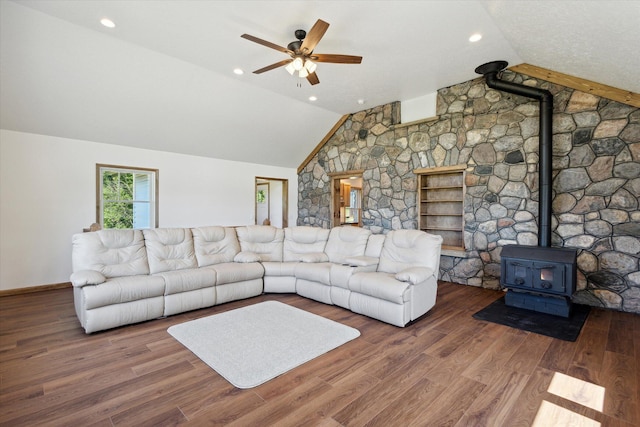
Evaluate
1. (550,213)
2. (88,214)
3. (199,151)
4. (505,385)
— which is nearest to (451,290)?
(550,213)

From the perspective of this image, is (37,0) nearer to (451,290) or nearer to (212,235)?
(212,235)

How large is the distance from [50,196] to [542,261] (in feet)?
23.4

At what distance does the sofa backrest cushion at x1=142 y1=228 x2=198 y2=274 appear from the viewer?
154 inches

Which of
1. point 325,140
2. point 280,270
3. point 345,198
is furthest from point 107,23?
point 345,198

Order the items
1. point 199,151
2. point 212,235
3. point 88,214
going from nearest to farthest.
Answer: point 212,235
point 88,214
point 199,151

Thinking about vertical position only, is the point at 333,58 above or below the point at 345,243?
above

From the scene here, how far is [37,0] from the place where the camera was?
3.00 m

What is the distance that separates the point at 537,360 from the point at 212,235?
4.15 meters

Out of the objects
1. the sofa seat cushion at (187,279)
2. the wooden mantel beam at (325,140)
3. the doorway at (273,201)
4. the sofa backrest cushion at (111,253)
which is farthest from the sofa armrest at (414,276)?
the doorway at (273,201)

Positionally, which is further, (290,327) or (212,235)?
(212,235)

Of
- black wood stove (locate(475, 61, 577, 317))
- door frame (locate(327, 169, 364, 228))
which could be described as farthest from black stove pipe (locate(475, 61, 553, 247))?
door frame (locate(327, 169, 364, 228))

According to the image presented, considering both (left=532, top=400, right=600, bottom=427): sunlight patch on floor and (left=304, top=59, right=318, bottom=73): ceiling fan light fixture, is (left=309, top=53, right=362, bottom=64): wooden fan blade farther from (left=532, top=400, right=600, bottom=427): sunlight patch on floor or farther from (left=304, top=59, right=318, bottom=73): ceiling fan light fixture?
(left=532, top=400, right=600, bottom=427): sunlight patch on floor

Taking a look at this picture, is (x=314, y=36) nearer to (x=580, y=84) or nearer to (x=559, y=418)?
(x=559, y=418)

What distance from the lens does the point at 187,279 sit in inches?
147
